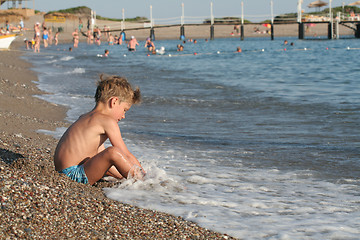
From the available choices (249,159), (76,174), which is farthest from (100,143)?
(249,159)

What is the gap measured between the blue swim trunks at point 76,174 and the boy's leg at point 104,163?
3 centimetres

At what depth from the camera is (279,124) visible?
837 cm

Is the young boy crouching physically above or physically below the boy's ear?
below

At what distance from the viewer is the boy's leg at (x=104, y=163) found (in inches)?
163

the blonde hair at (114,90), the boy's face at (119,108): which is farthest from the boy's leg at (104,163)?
the blonde hair at (114,90)

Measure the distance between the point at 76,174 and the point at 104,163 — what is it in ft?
0.87

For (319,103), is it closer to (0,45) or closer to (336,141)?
(336,141)

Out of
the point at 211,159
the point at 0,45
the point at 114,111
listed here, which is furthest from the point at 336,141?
the point at 0,45

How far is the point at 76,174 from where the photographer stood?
4.20m

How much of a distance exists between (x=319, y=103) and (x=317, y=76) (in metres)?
7.72

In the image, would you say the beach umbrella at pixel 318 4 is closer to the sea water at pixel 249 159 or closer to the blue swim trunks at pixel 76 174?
the sea water at pixel 249 159

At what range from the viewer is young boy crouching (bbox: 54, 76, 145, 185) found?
418 centimetres

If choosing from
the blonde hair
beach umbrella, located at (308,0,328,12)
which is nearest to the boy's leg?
the blonde hair

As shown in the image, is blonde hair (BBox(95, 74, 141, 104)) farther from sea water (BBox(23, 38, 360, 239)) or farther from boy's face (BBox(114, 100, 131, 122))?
sea water (BBox(23, 38, 360, 239))
